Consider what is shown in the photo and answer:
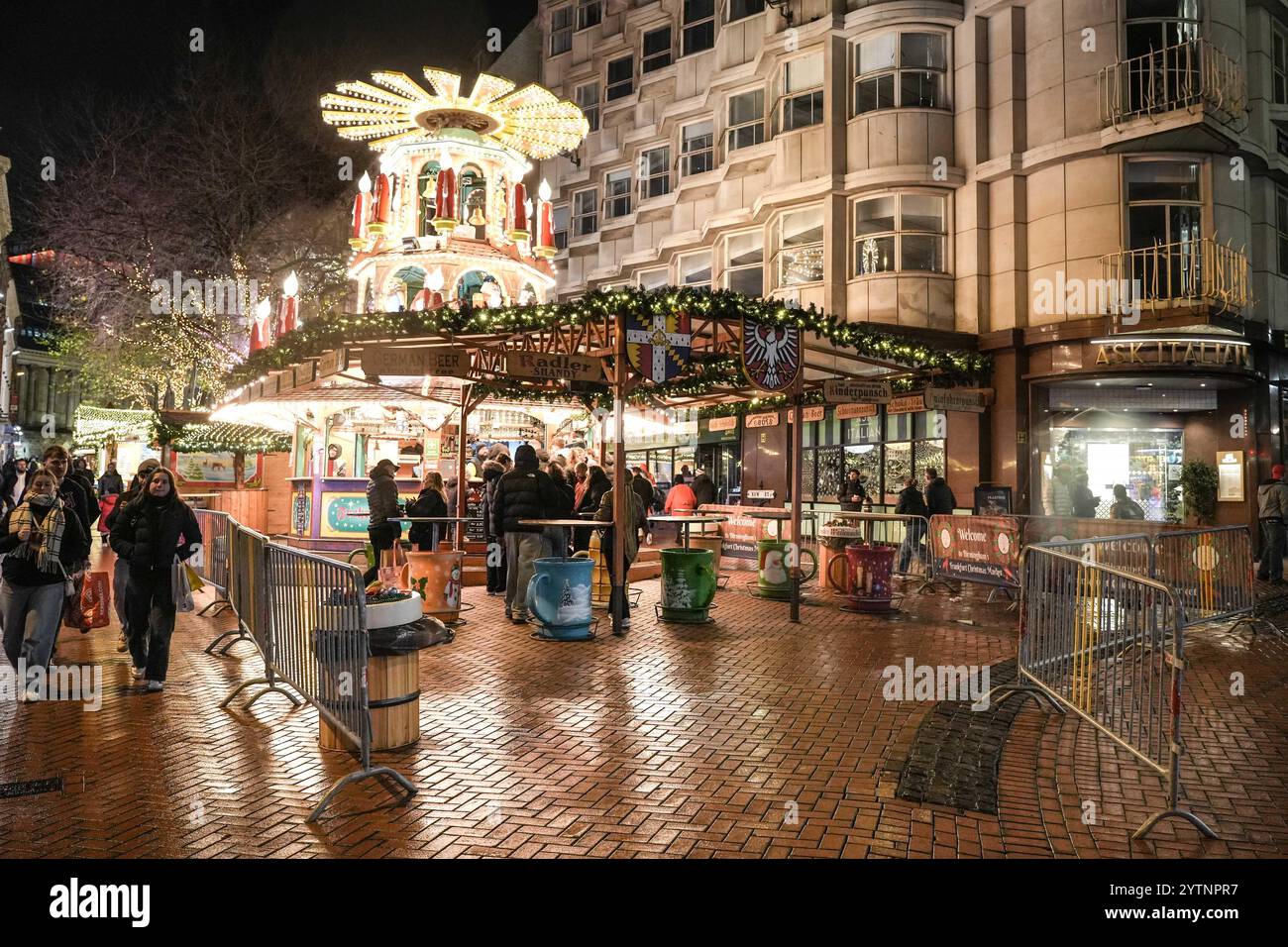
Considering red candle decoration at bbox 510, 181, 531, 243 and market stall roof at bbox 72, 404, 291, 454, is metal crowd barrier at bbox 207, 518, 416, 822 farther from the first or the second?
market stall roof at bbox 72, 404, 291, 454

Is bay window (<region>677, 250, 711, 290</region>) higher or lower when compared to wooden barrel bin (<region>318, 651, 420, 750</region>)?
higher

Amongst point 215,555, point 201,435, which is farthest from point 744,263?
point 201,435

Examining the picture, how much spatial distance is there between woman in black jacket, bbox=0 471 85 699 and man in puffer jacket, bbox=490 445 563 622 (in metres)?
4.48

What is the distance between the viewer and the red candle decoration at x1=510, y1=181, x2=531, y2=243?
18.7m

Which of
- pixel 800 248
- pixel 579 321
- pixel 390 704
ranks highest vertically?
pixel 800 248

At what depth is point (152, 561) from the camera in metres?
6.98

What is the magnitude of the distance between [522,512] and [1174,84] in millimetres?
16002

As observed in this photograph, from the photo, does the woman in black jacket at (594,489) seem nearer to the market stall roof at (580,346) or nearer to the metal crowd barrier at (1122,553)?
the market stall roof at (580,346)

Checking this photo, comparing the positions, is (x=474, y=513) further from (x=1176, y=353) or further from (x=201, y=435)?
(x=201, y=435)

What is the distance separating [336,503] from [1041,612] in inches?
552

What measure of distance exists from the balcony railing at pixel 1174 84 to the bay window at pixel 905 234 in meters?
3.82

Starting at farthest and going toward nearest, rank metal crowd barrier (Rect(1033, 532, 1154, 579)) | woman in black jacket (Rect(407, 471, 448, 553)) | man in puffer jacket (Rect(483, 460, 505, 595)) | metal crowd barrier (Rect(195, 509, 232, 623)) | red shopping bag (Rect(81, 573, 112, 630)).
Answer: man in puffer jacket (Rect(483, 460, 505, 595))
woman in black jacket (Rect(407, 471, 448, 553))
red shopping bag (Rect(81, 573, 112, 630))
metal crowd barrier (Rect(195, 509, 232, 623))
metal crowd barrier (Rect(1033, 532, 1154, 579))

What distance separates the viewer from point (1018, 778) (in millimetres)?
5020

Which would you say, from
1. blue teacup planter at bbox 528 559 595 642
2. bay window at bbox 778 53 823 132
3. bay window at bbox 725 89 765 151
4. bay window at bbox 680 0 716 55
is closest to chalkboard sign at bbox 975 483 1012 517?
bay window at bbox 778 53 823 132
